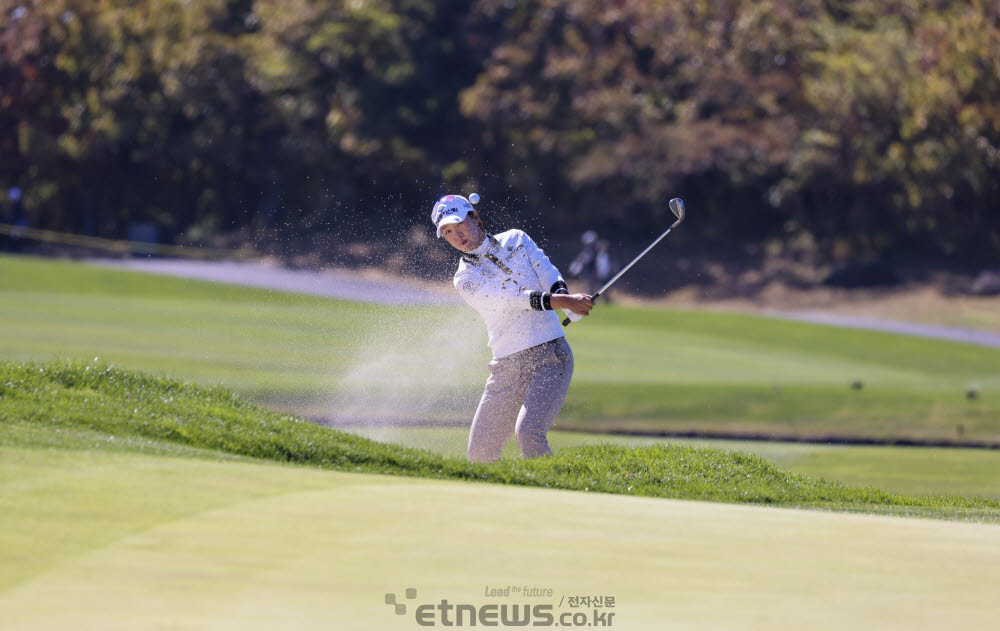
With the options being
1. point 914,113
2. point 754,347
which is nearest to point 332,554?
point 754,347

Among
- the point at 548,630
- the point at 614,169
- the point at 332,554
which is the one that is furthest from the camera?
the point at 614,169

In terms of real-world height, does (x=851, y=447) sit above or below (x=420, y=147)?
below

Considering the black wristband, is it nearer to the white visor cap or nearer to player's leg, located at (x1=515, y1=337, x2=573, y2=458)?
player's leg, located at (x1=515, y1=337, x2=573, y2=458)

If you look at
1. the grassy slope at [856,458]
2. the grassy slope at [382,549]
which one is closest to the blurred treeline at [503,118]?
the grassy slope at [856,458]

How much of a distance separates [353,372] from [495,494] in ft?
31.7

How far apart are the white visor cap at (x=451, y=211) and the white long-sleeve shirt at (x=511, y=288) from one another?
308 millimetres

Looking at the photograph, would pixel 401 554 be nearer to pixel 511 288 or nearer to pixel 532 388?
pixel 511 288

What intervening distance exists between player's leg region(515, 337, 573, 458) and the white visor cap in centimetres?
105

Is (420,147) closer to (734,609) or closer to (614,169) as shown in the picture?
(614,169)

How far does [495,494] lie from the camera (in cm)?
Answer: 718

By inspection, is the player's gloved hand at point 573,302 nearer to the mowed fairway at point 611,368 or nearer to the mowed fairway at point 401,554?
the mowed fairway at point 401,554

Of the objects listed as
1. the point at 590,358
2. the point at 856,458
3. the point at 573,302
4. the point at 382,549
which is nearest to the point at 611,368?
the point at 590,358

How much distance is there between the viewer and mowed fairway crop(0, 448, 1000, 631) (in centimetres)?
512

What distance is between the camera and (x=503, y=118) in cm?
4634
